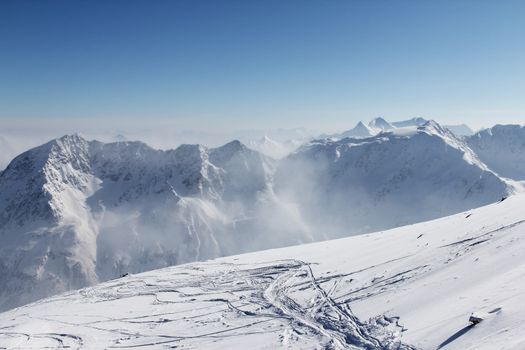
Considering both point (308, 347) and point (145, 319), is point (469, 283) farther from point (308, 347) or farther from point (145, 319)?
point (145, 319)

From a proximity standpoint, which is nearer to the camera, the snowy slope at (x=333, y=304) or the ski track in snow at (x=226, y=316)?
the snowy slope at (x=333, y=304)

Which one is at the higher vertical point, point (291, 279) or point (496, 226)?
point (496, 226)

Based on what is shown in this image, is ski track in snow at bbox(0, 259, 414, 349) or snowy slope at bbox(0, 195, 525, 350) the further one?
ski track in snow at bbox(0, 259, 414, 349)

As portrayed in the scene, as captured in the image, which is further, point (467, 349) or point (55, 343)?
point (55, 343)

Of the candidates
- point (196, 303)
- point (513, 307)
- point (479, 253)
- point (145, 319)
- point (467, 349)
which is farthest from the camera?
point (196, 303)

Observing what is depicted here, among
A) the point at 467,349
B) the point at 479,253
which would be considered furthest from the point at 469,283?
the point at 467,349

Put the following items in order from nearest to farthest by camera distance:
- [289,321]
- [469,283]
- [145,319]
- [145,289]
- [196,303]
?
[469,283]
[289,321]
[145,319]
[196,303]
[145,289]

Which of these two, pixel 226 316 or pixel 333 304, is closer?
pixel 333 304
